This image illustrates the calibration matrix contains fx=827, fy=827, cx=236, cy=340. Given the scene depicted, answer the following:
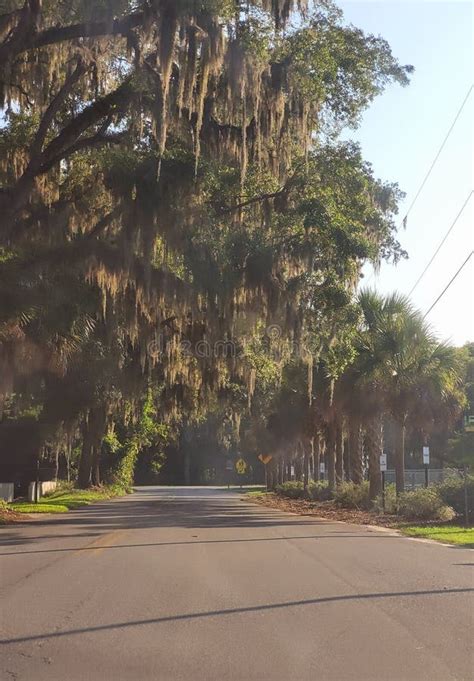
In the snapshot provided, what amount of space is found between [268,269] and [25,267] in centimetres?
575

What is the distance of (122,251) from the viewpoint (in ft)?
63.7

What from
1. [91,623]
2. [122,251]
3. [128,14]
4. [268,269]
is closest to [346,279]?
[268,269]

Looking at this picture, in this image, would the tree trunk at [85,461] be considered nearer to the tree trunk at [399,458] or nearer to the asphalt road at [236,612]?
the tree trunk at [399,458]

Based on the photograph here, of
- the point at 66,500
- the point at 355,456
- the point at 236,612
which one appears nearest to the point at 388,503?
the point at 355,456

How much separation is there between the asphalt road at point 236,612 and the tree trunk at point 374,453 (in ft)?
41.9

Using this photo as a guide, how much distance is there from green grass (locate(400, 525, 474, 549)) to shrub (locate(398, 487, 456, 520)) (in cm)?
175

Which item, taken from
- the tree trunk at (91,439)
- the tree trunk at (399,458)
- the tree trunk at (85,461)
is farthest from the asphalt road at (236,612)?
the tree trunk at (85,461)

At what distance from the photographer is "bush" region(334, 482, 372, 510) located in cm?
2964

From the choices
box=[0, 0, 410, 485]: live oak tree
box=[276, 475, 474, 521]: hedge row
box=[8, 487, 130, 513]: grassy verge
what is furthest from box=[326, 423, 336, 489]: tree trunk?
box=[0, 0, 410, 485]: live oak tree

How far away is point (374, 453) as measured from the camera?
2895 cm

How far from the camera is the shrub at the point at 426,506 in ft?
76.3

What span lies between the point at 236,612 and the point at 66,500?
31.0 metres

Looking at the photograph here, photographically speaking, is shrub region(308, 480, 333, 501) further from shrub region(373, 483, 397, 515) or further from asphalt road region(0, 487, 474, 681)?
asphalt road region(0, 487, 474, 681)

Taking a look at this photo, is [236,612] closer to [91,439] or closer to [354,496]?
[354,496]
